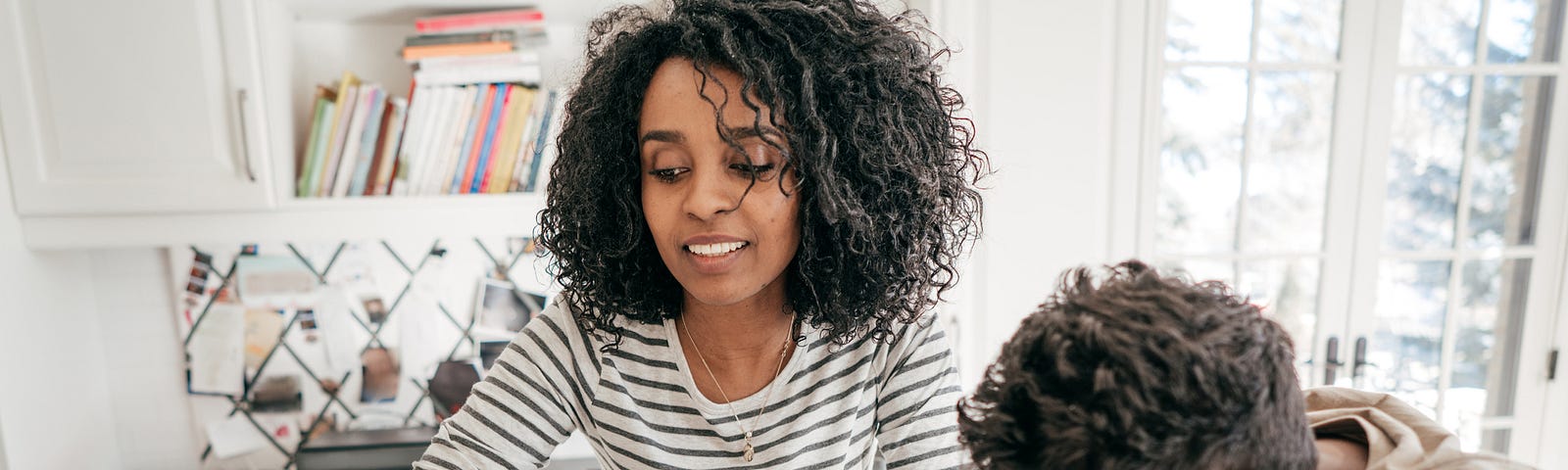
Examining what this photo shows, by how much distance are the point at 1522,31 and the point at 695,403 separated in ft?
7.61

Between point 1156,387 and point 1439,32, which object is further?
point 1439,32

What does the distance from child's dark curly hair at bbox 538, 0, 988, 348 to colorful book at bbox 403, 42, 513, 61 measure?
1.93 ft

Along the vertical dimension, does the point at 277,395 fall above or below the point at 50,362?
below

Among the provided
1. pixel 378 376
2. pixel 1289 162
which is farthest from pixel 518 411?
pixel 1289 162

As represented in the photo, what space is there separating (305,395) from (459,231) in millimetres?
692

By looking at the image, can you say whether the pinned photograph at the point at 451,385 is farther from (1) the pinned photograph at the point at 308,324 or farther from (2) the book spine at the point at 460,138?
(2) the book spine at the point at 460,138

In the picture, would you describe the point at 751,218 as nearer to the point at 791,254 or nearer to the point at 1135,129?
the point at 791,254

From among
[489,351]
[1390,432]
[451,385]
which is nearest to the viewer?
[1390,432]

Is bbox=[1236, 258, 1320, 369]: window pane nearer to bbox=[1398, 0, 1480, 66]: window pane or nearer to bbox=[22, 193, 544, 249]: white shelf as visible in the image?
bbox=[1398, 0, 1480, 66]: window pane

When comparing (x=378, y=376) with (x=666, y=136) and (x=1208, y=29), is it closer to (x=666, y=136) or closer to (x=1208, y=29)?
(x=666, y=136)

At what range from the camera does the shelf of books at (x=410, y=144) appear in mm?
1381

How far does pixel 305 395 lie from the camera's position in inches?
68.3

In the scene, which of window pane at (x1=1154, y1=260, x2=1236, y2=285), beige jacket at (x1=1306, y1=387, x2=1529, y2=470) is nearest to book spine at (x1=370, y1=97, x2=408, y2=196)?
beige jacket at (x1=1306, y1=387, x2=1529, y2=470)

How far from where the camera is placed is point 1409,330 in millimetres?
2035
